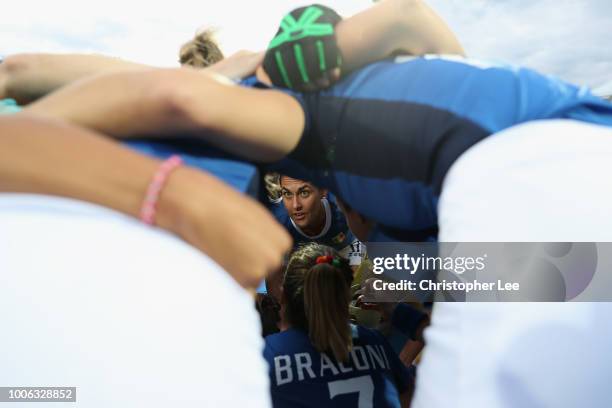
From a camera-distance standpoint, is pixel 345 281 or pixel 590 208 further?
pixel 345 281

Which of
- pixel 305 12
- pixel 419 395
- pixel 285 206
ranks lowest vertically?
pixel 419 395

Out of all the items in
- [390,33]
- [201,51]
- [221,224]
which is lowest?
[221,224]

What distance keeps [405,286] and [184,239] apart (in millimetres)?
350

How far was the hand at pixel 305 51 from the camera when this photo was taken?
56 cm

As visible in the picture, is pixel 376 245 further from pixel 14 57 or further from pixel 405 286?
pixel 14 57

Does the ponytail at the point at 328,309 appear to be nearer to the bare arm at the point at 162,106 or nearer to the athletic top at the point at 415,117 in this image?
the athletic top at the point at 415,117

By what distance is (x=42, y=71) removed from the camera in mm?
608

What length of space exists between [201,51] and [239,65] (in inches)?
5.6

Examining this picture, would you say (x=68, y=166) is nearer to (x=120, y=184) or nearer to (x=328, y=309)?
(x=120, y=184)

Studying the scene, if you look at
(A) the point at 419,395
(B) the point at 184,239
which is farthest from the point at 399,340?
(B) the point at 184,239

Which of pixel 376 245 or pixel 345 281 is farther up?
pixel 345 281

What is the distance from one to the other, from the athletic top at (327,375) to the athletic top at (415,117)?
717 mm

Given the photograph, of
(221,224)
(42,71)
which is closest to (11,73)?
(42,71)

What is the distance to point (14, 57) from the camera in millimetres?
622
